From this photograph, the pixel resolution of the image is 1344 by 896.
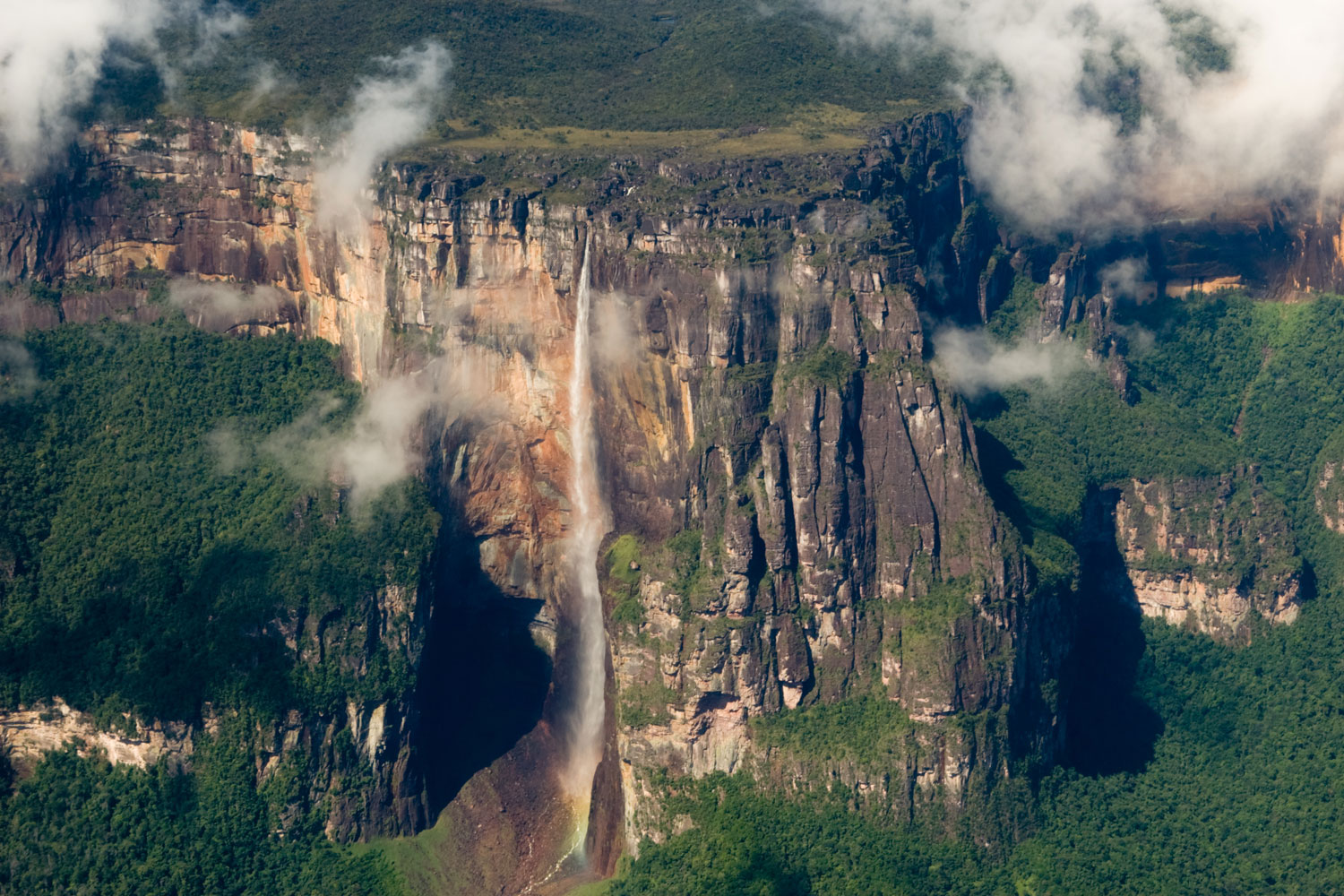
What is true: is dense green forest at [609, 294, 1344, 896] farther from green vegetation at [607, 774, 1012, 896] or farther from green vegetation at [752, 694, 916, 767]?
green vegetation at [752, 694, 916, 767]

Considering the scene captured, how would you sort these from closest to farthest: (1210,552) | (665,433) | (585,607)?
(665,433) < (585,607) < (1210,552)

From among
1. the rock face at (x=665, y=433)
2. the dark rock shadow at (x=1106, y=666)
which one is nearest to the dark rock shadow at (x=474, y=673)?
the rock face at (x=665, y=433)

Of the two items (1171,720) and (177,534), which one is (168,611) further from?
(1171,720)

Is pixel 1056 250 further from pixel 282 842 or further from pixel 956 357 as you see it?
pixel 282 842

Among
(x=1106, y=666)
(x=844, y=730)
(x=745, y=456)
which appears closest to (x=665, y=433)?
(x=745, y=456)

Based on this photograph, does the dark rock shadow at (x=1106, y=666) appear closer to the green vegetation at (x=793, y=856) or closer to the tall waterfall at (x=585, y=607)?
the green vegetation at (x=793, y=856)

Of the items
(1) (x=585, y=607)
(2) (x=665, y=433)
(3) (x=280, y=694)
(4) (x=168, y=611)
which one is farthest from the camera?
(1) (x=585, y=607)

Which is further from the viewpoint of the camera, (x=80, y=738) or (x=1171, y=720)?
(x=1171, y=720)

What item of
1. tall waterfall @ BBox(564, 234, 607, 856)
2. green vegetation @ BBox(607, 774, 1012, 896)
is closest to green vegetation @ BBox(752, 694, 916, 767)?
green vegetation @ BBox(607, 774, 1012, 896)
